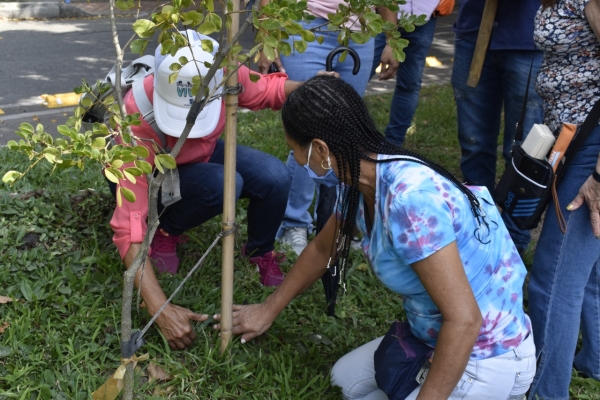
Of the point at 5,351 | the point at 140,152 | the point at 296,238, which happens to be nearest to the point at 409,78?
the point at 296,238

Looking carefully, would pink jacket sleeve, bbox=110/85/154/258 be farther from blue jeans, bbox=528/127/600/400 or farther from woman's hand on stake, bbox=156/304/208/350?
blue jeans, bbox=528/127/600/400

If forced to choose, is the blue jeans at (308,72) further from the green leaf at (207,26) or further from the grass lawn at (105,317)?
the green leaf at (207,26)

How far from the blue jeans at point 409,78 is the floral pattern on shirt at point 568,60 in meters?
2.25

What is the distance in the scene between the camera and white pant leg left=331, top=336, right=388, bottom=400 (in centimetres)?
260

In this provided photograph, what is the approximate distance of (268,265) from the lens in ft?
10.9

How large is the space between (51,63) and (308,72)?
4736 millimetres

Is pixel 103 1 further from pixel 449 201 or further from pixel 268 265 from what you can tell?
pixel 449 201

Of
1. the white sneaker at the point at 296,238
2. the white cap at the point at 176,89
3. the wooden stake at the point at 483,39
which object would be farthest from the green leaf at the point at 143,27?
the wooden stake at the point at 483,39

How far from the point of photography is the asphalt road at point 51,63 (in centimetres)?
568

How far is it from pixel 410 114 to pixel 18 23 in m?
Result: 6.63

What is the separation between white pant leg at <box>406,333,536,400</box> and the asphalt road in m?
3.79

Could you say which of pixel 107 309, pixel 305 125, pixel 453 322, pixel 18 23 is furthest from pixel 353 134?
pixel 18 23

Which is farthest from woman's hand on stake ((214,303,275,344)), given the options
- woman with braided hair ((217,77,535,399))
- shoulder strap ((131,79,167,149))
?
shoulder strap ((131,79,167,149))

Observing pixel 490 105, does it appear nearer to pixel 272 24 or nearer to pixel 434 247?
pixel 434 247
